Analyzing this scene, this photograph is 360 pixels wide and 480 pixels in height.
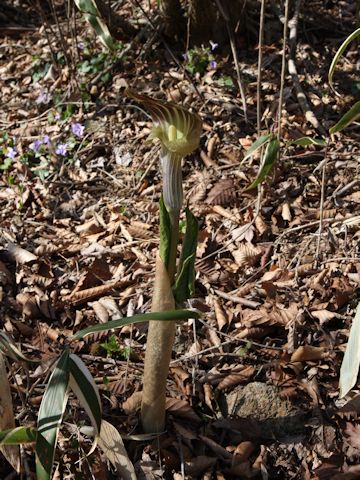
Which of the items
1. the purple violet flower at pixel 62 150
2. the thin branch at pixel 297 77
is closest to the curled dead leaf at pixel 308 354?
the thin branch at pixel 297 77

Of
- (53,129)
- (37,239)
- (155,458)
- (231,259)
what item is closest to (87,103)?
(53,129)

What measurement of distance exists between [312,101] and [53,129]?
54.0 inches

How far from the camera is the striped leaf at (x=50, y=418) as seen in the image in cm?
127

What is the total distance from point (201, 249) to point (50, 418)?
1.21 meters

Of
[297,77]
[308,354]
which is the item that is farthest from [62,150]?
[308,354]

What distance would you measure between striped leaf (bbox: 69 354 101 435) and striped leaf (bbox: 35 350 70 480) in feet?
0.07

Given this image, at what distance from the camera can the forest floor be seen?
71.1 inches

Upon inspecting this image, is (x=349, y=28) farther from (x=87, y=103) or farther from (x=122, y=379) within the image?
(x=122, y=379)

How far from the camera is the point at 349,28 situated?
3289 millimetres

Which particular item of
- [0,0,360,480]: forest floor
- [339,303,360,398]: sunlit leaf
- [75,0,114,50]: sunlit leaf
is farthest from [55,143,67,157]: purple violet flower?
[339,303,360,398]: sunlit leaf

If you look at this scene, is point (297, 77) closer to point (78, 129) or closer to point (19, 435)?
point (78, 129)

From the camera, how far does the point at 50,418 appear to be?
1301 mm

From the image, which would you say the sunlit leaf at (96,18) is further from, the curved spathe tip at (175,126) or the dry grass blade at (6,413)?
the dry grass blade at (6,413)

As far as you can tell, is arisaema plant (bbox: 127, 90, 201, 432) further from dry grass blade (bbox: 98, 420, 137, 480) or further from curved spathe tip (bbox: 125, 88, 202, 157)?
dry grass blade (bbox: 98, 420, 137, 480)
